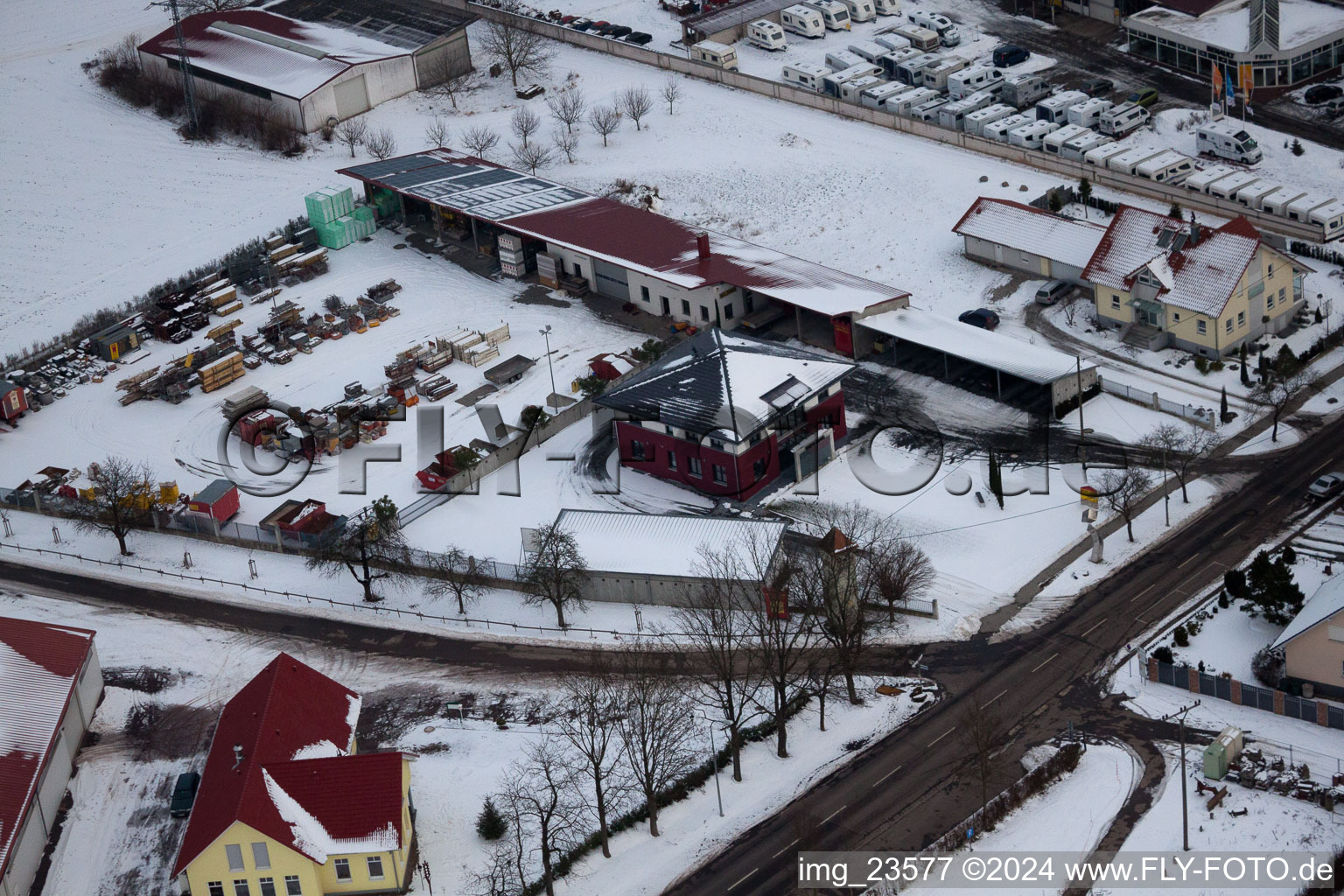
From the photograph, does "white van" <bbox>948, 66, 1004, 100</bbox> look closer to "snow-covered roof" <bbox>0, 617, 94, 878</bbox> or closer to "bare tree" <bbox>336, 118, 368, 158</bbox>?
"bare tree" <bbox>336, 118, 368, 158</bbox>

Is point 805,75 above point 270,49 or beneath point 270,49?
beneath

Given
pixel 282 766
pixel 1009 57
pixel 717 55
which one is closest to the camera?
pixel 282 766

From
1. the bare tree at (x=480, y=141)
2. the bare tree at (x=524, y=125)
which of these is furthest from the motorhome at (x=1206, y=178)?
the bare tree at (x=480, y=141)

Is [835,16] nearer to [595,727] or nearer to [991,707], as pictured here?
[991,707]

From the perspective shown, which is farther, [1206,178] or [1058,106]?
[1058,106]

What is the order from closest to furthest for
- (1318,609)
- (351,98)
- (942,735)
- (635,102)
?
(1318,609)
(942,735)
(635,102)
(351,98)

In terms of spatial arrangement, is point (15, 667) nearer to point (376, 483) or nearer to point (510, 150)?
point (376, 483)

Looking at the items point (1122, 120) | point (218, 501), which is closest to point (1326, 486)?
point (1122, 120)

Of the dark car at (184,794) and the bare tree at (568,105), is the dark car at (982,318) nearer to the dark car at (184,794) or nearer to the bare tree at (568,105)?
the bare tree at (568,105)
